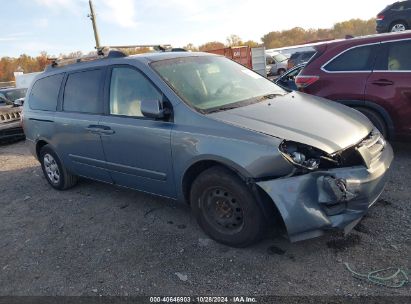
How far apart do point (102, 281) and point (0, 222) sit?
7.86 ft

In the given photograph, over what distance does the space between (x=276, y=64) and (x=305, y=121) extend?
966 inches

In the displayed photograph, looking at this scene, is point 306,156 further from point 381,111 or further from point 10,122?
point 10,122

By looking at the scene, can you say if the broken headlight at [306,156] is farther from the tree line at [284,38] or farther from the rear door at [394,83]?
the tree line at [284,38]

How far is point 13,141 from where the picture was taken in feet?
35.3

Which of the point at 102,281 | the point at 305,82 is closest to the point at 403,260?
the point at 102,281

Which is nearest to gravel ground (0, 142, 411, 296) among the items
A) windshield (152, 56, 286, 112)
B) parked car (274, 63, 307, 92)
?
windshield (152, 56, 286, 112)

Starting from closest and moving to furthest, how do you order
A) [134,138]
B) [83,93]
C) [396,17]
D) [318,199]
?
[318,199], [134,138], [83,93], [396,17]

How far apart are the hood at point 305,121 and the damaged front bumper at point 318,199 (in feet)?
0.80

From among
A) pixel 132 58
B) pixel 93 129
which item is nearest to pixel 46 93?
pixel 93 129

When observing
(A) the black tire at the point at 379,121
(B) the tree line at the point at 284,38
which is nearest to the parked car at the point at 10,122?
(A) the black tire at the point at 379,121

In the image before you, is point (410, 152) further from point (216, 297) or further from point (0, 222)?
point (0, 222)

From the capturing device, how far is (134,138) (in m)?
4.12

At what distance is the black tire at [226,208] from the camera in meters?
3.32

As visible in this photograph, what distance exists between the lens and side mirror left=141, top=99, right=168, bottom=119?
3.74 metres
